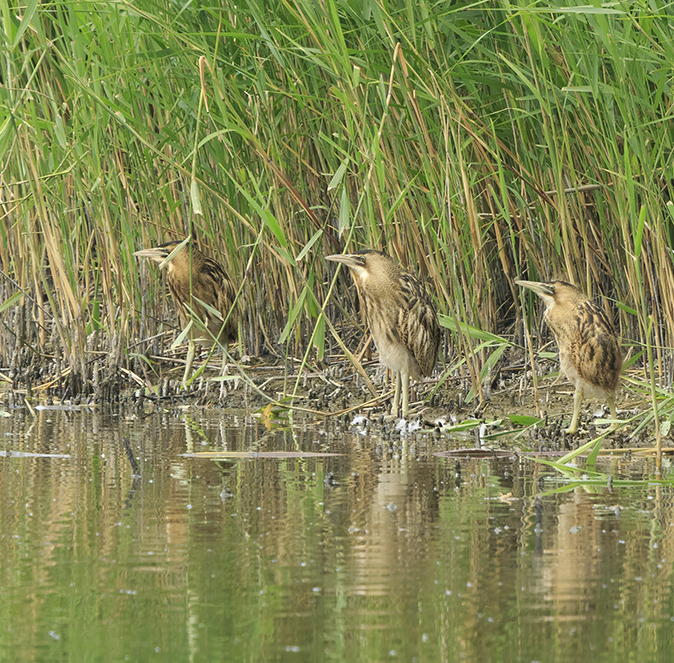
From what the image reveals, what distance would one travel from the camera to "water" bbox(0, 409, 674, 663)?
2.59 m

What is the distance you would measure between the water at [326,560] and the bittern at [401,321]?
3.66ft

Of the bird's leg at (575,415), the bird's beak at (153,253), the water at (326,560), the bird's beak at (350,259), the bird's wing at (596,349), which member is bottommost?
the water at (326,560)

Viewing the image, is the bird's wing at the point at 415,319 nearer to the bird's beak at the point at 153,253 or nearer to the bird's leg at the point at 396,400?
the bird's leg at the point at 396,400

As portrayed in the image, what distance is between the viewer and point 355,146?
5703mm

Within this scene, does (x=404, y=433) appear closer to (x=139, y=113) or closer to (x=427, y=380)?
(x=427, y=380)

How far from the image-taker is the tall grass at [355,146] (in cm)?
537

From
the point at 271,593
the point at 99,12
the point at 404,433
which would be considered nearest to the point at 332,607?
the point at 271,593

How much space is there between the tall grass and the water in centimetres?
114

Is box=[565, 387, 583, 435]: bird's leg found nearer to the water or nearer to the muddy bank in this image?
the muddy bank

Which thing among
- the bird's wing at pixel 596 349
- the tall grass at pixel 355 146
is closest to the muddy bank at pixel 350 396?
the tall grass at pixel 355 146

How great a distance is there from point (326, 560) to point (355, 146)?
9.26 ft

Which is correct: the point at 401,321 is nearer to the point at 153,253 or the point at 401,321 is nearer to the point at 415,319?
the point at 415,319

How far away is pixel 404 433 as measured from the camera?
6047 mm

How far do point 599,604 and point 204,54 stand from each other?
3.74m
